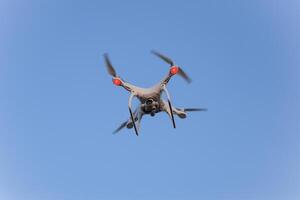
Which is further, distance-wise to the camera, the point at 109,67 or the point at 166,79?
the point at 109,67

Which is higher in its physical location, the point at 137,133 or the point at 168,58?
the point at 168,58

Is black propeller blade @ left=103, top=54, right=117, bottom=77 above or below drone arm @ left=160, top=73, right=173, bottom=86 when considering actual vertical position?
above

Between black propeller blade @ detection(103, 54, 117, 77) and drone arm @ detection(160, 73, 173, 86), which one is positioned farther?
black propeller blade @ detection(103, 54, 117, 77)

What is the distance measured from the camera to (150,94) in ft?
247

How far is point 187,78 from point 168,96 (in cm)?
312

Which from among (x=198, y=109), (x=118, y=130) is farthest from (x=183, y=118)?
(x=118, y=130)

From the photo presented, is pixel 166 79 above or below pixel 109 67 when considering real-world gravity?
below

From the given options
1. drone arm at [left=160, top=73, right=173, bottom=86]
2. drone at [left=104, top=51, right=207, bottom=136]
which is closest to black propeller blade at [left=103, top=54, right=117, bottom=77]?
drone at [left=104, top=51, right=207, bottom=136]

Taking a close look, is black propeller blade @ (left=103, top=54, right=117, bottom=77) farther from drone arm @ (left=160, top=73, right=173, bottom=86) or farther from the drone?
drone arm @ (left=160, top=73, right=173, bottom=86)

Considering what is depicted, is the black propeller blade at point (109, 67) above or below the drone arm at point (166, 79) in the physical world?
above

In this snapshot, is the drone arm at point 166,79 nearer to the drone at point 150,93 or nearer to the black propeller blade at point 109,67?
the drone at point 150,93

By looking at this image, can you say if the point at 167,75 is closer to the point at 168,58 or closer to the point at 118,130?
the point at 168,58

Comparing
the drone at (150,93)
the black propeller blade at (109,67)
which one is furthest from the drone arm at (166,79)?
the black propeller blade at (109,67)

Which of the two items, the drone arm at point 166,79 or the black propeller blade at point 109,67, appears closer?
the drone arm at point 166,79
